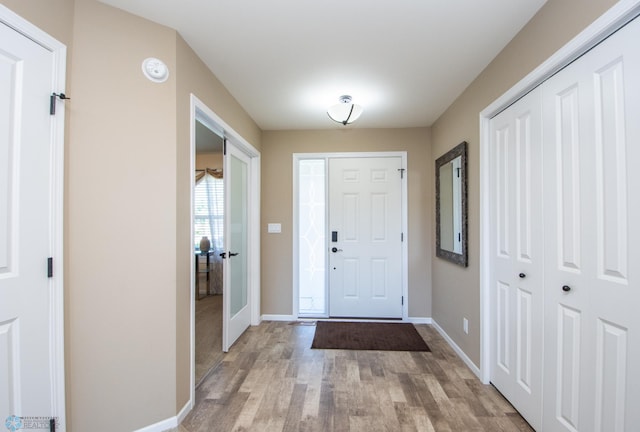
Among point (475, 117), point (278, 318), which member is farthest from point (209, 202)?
point (475, 117)

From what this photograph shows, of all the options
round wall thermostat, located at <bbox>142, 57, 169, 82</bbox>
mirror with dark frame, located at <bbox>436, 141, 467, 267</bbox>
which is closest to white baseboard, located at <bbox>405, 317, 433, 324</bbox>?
mirror with dark frame, located at <bbox>436, 141, 467, 267</bbox>

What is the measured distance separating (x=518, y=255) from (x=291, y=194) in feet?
8.50

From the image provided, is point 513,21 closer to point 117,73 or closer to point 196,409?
point 117,73

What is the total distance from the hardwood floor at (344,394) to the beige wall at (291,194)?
87 centimetres

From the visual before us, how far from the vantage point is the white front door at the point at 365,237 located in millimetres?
3850

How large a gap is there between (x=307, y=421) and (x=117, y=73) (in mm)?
2380

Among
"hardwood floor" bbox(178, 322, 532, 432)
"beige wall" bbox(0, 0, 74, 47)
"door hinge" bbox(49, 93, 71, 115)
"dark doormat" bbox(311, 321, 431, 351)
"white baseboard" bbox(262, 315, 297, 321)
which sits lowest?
"dark doormat" bbox(311, 321, 431, 351)

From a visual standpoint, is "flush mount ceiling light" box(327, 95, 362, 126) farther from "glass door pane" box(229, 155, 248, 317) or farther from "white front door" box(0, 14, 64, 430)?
"white front door" box(0, 14, 64, 430)

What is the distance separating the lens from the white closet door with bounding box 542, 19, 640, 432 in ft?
4.01

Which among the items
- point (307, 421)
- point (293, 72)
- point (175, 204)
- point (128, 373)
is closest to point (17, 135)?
point (175, 204)

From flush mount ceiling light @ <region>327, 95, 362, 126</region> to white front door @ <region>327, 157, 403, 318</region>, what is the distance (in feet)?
3.39

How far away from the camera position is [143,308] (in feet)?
5.82

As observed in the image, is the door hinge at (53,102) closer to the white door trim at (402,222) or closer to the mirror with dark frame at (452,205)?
the white door trim at (402,222)

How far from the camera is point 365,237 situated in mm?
3881
